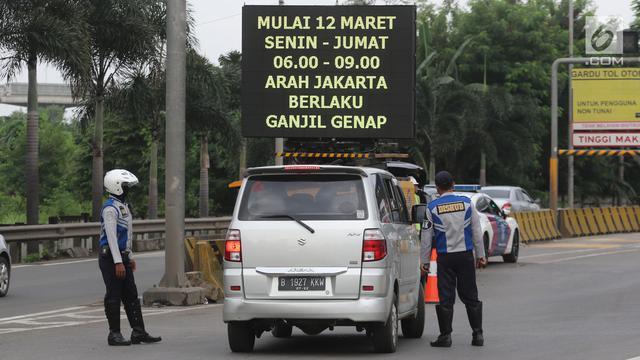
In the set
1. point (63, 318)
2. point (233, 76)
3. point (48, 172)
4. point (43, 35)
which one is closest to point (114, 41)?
point (43, 35)

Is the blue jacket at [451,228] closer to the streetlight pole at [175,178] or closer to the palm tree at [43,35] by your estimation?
the streetlight pole at [175,178]

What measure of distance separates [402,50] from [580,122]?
26780 mm

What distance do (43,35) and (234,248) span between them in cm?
2022

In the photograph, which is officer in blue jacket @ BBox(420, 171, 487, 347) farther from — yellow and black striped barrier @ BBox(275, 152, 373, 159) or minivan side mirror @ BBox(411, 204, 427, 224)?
yellow and black striped barrier @ BBox(275, 152, 373, 159)

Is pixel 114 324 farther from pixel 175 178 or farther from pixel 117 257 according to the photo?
pixel 175 178

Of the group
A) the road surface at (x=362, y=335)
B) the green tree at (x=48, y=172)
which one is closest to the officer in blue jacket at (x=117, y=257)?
the road surface at (x=362, y=335)

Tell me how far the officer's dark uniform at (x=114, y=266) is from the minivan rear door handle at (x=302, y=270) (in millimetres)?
1873

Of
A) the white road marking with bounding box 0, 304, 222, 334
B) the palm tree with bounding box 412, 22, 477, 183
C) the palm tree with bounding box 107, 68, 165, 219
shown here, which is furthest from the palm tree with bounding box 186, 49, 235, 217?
the white road marking with bounding box 0, 304, 222, 334

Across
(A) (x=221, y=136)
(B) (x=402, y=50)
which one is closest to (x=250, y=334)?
(B) (x=402, y=50)

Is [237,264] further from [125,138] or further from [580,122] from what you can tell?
[125,138]

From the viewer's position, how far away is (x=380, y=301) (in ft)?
38.8

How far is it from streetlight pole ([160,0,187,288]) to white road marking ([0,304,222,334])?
703mm

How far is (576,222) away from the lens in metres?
44.6

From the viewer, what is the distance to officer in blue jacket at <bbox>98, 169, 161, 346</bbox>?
13.1m
